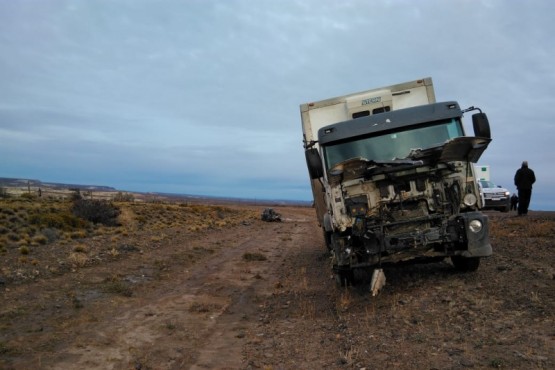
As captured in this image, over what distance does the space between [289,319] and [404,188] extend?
276 centimetres

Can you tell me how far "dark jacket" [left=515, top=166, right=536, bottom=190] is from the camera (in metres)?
16.5

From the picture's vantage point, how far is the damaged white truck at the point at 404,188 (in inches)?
296

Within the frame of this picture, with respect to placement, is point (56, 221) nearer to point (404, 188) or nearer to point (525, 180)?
point (404, 188)

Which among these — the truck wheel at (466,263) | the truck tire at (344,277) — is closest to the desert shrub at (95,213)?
the truck tire at (344,277)

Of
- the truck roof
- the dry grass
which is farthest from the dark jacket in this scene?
the truck roof

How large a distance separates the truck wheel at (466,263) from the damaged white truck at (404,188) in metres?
0.02

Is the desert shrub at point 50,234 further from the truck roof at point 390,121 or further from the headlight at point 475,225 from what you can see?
the headlight at point 475,225

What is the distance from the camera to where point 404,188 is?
793cm

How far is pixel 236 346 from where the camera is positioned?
641 centimetres

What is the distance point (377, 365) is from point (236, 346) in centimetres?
210

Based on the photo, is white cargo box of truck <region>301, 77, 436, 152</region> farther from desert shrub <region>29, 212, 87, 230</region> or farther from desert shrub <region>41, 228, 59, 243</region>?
desert shrub <region>29, 212, 87, 230</region>

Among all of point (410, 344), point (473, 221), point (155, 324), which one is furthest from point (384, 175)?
point (155, 324)

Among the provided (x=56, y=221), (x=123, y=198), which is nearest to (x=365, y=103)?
(x=56, y=221)

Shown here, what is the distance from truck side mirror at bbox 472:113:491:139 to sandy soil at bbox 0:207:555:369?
2.31 m
